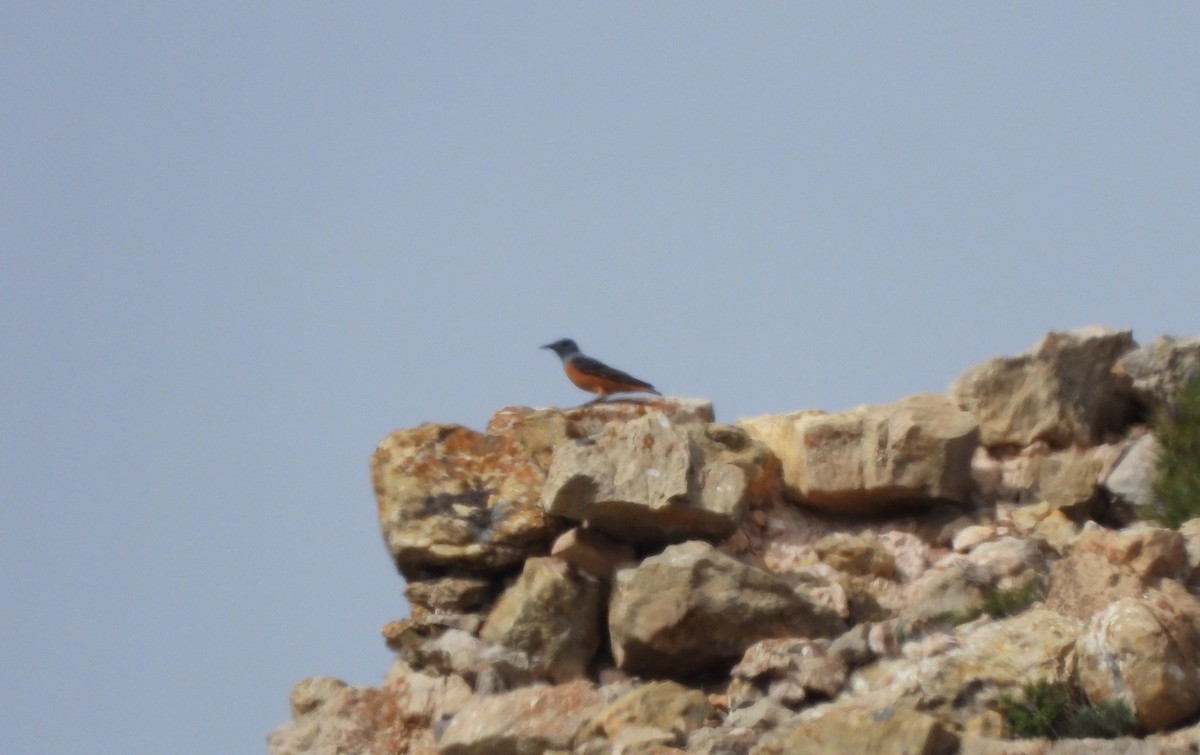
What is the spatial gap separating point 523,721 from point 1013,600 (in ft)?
10.5

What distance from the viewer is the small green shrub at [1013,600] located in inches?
464

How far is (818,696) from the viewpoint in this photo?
36.6 feet

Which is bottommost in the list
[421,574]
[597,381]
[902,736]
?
[902,736]

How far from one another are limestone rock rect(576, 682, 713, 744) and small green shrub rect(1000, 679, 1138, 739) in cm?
180

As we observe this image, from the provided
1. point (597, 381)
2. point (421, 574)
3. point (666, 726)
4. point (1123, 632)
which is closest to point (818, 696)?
point (666, 726)

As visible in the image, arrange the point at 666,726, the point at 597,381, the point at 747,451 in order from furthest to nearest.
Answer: the point at 597,381 < the point at 747,451 < the point at 666,726

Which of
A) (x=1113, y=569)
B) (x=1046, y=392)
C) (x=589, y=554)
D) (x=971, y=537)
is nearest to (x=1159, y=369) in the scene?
(x=1046, y=392)

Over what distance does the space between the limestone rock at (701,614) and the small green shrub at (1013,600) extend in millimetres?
1020

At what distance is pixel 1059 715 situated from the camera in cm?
1034

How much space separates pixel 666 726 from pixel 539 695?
1273 mm

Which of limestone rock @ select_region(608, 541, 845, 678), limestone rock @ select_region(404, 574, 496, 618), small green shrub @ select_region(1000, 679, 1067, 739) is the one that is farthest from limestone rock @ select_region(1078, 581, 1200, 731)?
limestone rock @ select_region(404, 574, 496, 618)

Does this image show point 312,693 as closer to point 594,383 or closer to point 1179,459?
point 594,383

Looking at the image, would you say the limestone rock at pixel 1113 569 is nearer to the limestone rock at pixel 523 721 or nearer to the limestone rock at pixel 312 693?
the limestone rock at pixel 523 721

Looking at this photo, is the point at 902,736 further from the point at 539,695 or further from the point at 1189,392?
the point at 1189,392
